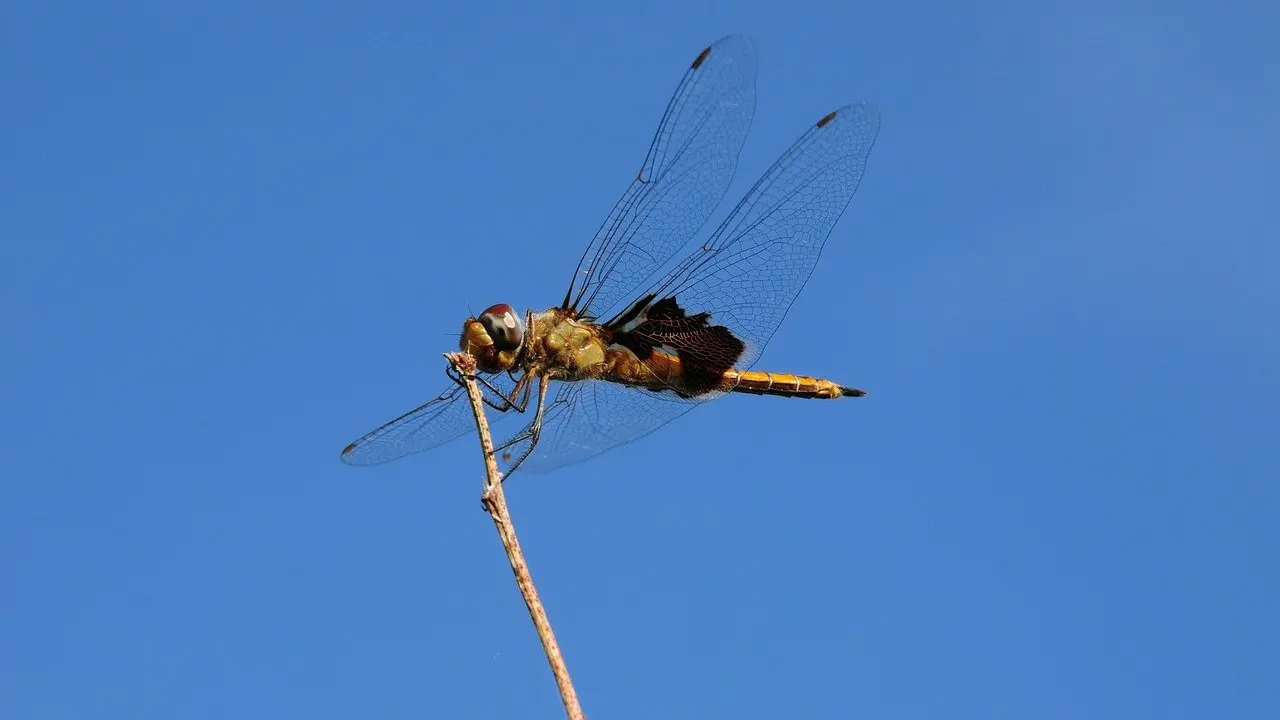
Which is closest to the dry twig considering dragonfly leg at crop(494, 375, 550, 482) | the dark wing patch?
dragonfly leg at crop(494, 375, 550, 482)

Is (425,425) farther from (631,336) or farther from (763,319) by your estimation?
(763,319)

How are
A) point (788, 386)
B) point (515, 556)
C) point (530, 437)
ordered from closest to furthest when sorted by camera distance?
point (515, 556)
point (530, 437)
point (788, 386)

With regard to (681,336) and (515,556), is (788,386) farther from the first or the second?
(515,556)

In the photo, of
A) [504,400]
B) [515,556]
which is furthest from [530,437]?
[515,556]

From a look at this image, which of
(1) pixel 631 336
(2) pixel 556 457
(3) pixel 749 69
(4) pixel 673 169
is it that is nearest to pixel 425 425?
(2) pixel 556 457

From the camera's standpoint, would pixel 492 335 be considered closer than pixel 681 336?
Yes

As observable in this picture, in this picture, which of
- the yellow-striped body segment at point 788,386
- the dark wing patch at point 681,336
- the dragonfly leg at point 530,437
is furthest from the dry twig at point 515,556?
the yellow-striped body segment at point 788,386

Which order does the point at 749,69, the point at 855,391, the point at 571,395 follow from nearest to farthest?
the point at 749,69
the point at 571,395
the point at 855,391

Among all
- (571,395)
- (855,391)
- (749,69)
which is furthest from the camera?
(855,391)
